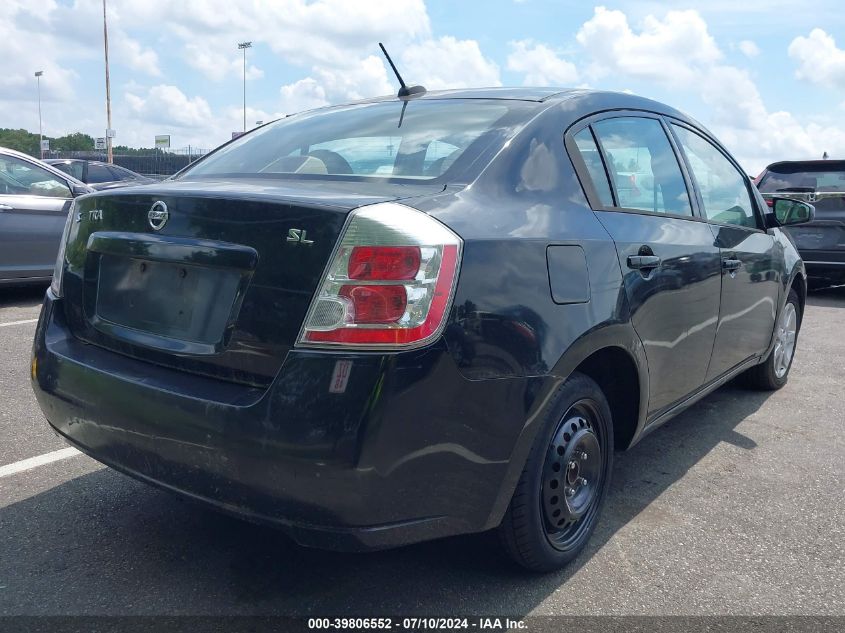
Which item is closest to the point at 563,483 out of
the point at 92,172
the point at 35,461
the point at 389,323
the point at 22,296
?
the point at 389,323

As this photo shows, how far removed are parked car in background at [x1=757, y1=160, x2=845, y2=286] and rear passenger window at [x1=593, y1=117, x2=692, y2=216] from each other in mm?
6175

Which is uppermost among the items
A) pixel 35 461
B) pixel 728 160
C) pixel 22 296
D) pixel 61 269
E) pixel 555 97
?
pixel 555 97

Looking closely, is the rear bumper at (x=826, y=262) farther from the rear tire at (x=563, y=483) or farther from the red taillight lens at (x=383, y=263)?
the red taillight lens at (x=383, y=263)

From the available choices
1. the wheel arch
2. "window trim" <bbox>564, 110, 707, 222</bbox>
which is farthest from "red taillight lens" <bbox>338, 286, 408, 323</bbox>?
"window trim" <bbox>564, 110, 707, 222</bbox>

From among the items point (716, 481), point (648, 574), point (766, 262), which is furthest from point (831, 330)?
point (648, 574)

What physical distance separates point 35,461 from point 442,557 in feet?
6.37

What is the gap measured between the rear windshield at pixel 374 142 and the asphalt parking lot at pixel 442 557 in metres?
1.22

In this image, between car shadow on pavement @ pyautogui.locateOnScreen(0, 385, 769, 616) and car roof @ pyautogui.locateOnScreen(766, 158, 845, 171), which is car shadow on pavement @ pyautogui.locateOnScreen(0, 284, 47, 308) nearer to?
car shadow on pavement @ pyautogui.locateOnScreen(0, 385, 769, 616)

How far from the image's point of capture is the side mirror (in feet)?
14.2

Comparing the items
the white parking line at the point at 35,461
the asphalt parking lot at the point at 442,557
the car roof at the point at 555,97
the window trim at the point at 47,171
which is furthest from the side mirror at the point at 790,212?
the window trim at the point at 47,171

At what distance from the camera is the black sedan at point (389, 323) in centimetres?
206

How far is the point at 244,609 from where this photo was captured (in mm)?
2412

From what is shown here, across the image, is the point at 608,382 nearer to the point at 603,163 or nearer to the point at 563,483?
the point at 563,483

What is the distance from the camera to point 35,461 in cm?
354
